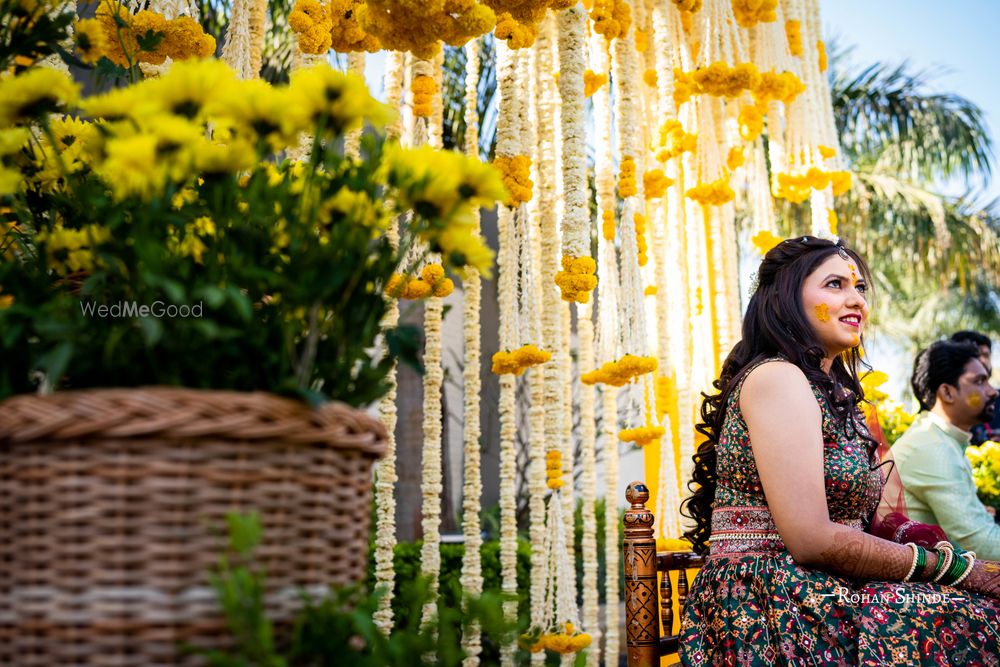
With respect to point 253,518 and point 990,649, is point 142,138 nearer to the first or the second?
point 253,518

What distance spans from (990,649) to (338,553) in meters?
1.14

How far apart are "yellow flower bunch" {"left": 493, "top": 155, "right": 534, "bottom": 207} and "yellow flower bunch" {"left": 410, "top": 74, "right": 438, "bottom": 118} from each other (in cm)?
17

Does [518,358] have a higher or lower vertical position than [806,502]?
higher

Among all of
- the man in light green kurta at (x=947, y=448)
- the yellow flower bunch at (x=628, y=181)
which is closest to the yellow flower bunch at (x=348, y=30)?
the yellow flower bunch at (x=628, y=181)

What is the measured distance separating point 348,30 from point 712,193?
3.64 ft

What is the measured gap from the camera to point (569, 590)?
5.70 feet

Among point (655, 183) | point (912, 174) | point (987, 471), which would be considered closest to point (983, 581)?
point (655, 183)

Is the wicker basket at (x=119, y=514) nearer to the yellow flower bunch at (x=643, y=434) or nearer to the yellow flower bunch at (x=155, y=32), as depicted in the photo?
the yellow flower bunch at (x=155, y=32)

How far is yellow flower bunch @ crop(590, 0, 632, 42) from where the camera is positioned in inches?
73.8

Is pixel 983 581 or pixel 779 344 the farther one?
pixel 779 344

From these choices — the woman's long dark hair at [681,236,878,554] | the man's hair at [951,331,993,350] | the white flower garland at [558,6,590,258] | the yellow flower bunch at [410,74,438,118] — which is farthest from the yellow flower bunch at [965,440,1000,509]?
the yellow flower bunch at [410,74,438,118]

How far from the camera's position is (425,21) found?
4.00 feet

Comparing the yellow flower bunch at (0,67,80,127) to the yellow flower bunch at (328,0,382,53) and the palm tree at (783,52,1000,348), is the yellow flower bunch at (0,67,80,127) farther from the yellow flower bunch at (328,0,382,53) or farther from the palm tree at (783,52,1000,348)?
the palm tree at (783,52,1000,348)
